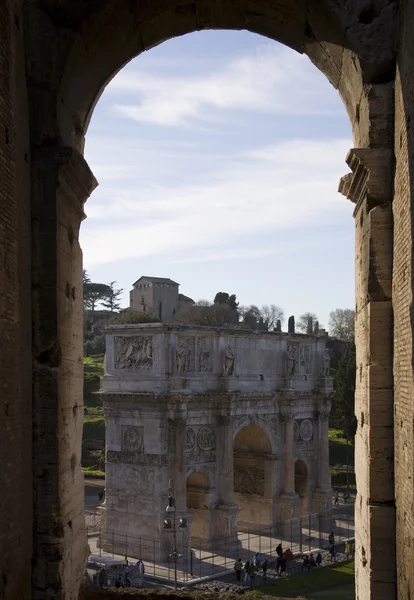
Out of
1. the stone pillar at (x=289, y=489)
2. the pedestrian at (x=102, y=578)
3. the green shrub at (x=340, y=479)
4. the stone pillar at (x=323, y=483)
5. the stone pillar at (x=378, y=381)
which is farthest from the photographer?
the green shrub at (x=340, y=479)

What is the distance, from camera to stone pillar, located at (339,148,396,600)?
581cm

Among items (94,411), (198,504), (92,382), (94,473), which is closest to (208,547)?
(198,504)

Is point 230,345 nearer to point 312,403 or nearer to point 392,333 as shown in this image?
point 312,403

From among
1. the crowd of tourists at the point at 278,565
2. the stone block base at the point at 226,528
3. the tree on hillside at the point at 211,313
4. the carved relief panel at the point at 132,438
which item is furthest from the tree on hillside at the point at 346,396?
the tree on hillside at the point at 211,313

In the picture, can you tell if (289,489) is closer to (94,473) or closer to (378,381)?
(94,473)

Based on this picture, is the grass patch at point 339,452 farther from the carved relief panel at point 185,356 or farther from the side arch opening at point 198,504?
the carved relief panel at point 185,356

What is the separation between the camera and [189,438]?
25.1m

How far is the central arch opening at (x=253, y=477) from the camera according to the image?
28.0 metres

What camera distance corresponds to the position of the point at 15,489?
583 cm

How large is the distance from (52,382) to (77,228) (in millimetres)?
1617

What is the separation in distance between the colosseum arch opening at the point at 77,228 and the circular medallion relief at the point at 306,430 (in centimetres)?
2346

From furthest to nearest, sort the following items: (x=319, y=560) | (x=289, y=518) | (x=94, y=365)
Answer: (x=94, y=365), (x=289, y=518), (x=319, y=560)

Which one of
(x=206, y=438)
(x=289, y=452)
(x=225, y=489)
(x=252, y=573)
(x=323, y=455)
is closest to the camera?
(x=252, y=573)

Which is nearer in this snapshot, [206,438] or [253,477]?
[206,438]
